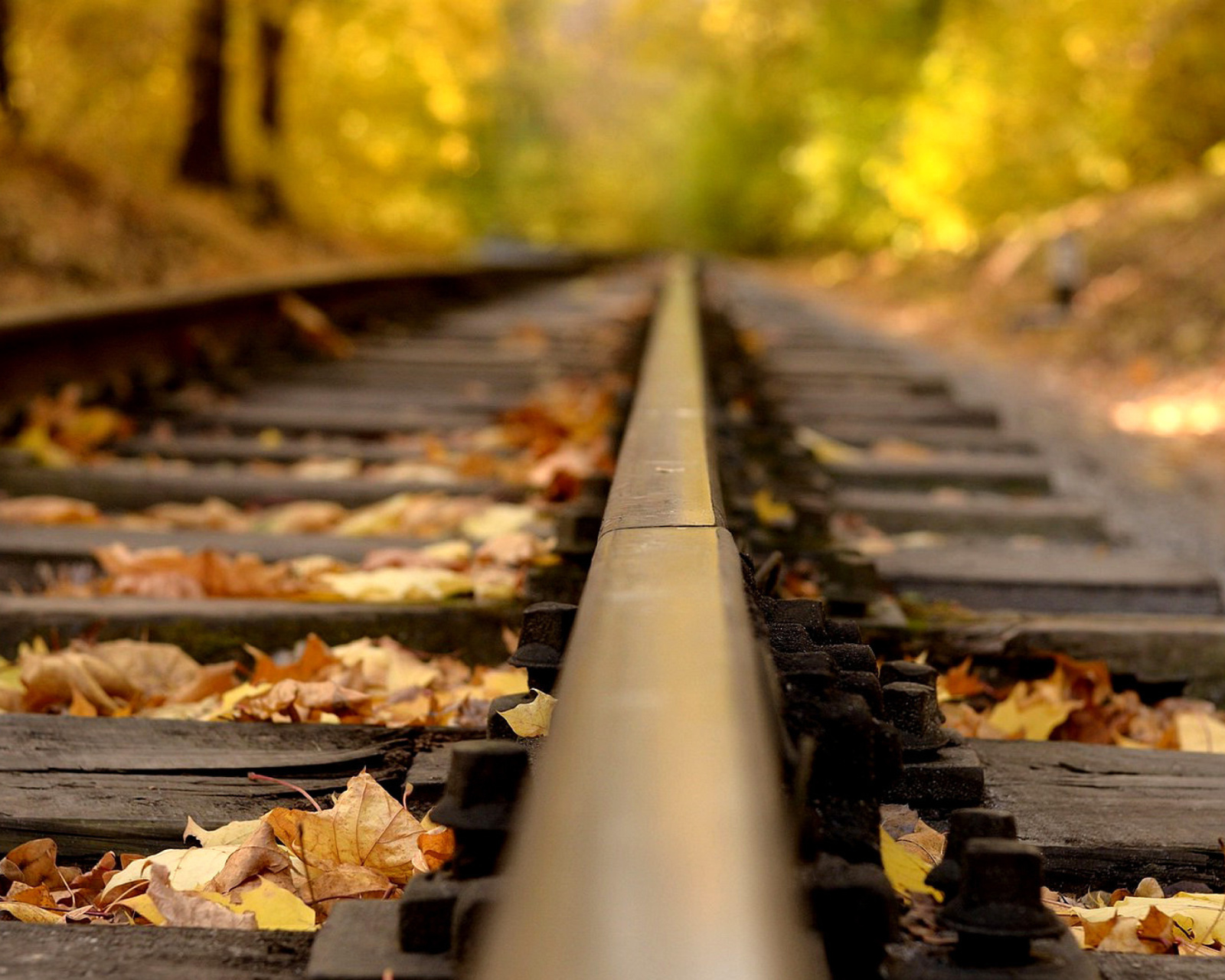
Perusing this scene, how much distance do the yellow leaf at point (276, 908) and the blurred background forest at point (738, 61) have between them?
9958 millimetres

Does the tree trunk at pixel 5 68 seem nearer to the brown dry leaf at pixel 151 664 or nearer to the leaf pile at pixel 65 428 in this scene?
the leaf pile at pixel 65 428

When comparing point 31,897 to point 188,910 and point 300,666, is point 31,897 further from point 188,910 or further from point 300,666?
point 300,666

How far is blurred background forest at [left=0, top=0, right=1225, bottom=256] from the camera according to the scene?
12.2 metres

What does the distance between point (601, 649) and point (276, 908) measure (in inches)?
19.1

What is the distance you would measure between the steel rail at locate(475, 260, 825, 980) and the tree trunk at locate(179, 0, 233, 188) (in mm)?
13943

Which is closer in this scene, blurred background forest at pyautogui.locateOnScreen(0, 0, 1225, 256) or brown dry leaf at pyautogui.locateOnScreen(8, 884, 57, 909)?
brown dry leaf at pyautogui.locateOnScreen(8, 884, 57, 909)

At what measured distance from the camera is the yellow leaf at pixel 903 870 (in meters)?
1.08

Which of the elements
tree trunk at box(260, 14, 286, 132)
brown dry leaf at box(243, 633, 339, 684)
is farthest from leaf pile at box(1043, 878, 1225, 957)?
tree trunk at box(260, 14, 286, 132)

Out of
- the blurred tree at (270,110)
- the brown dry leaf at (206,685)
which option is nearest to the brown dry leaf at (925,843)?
the brown dry leaf at (206,685)

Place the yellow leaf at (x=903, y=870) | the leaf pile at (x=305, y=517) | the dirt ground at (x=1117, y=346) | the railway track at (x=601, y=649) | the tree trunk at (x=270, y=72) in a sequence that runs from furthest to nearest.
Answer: the tree trunk at (x=270, y=72), the dirt ground at (x=1117, y=346), the leaf pile at (x=305, y=517), the yellow leaf at (x=903, y=870), the railway track at (x=601, y=649)

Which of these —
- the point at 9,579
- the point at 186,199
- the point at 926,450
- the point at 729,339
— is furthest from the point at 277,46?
the point at 9,579

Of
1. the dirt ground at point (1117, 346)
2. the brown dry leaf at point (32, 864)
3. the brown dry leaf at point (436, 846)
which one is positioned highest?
the dirt ground at point (1117, 346)

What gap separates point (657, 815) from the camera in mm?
687

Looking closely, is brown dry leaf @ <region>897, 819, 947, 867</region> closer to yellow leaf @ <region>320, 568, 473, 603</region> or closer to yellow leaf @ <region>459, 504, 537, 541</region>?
yellow leaf @ <region>320, 568, 473, 603</region>
